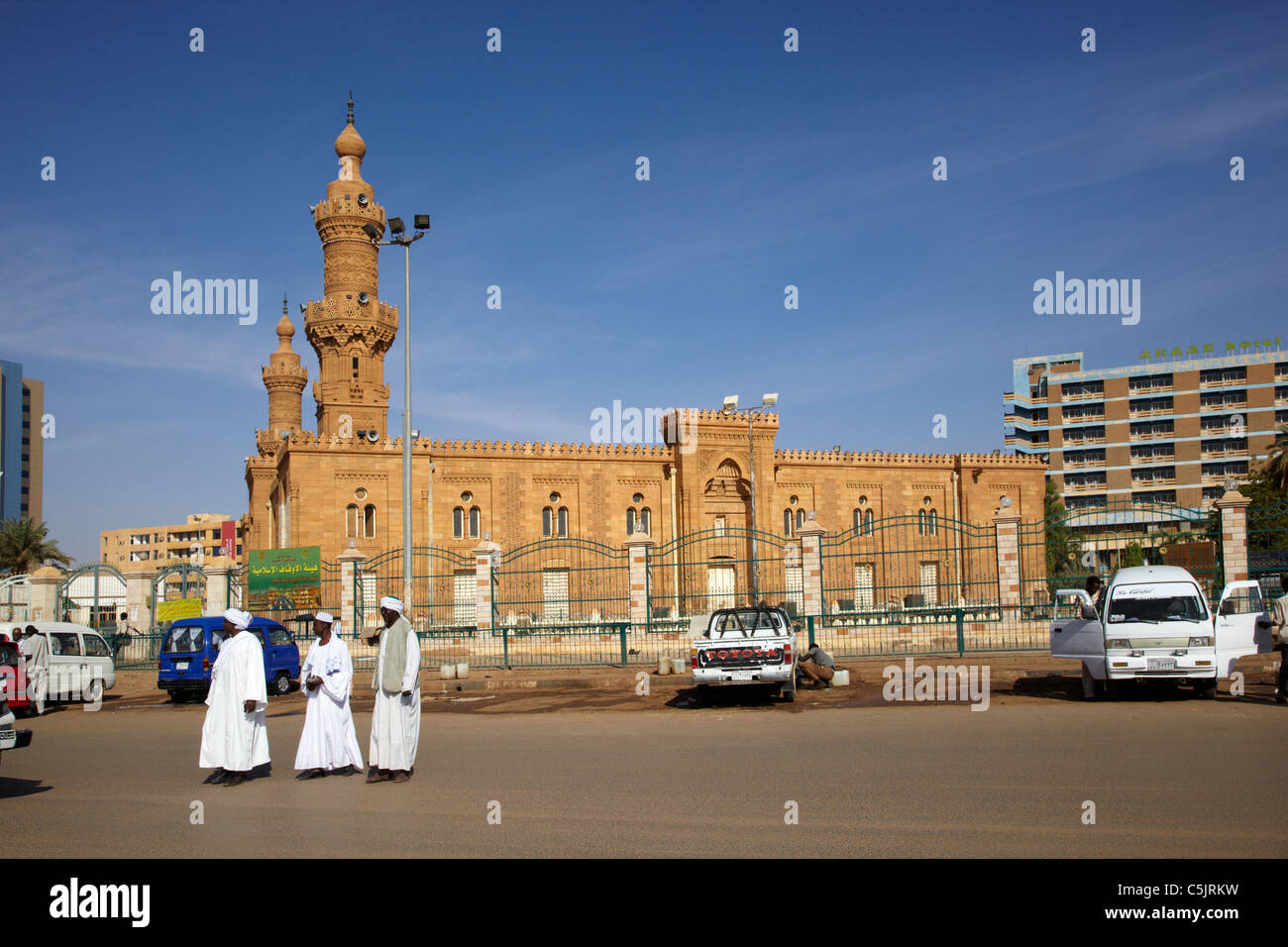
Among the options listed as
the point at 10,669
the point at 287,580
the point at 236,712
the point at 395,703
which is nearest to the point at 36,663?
the point at 10,669

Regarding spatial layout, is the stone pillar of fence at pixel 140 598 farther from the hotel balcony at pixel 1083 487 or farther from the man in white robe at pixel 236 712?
the hotel balcony at pixel 1083 487

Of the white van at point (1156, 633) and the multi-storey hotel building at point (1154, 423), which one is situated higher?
the multi-storey hotel building at point (1154, 423)

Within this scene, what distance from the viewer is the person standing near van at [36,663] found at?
608 inches

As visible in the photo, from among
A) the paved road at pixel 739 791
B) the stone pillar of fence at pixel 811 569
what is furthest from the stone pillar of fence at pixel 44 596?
the stone pillar of fence at pixel 811 569

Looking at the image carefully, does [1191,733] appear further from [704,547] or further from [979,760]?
[704,547]

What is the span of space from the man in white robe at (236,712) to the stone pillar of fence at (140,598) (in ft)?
64.1

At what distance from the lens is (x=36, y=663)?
1589cm

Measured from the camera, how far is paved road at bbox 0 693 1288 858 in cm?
593

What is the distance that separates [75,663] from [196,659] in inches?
81.8

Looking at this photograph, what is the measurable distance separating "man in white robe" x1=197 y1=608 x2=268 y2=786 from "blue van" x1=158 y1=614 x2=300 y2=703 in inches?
363

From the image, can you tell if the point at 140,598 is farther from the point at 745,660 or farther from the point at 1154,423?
the point at 1154,423

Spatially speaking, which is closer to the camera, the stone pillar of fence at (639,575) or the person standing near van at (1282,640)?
A: the person standing near van at (1282,640)
